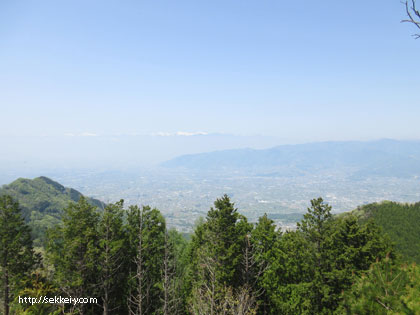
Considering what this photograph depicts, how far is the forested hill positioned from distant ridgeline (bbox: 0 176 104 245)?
98.4 m

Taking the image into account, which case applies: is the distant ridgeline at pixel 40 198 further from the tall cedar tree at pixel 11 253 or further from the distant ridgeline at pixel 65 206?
the tall cedar tree at pixel 11 253

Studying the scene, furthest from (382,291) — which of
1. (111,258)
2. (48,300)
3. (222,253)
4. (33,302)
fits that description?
(48,300)

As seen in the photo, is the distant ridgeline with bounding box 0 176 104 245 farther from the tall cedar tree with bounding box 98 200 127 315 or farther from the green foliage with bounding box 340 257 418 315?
the green foliage with bounding box 340 257 418 315

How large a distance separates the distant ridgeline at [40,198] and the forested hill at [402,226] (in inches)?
3875

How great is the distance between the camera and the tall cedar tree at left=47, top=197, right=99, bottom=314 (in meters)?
15.5

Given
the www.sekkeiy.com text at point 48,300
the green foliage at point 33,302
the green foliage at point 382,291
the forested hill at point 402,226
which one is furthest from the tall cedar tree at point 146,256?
the forested hill at point 402,226

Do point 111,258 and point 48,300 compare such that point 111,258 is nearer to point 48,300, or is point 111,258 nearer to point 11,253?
point 48,300

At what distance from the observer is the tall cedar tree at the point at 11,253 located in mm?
17719

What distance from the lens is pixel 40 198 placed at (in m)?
119

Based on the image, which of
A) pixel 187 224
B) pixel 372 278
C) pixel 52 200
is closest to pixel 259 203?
pixel 187 224

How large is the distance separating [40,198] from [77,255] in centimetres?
12841

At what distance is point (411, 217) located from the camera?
4672 cm

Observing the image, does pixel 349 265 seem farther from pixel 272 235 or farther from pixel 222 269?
pixel 222 269

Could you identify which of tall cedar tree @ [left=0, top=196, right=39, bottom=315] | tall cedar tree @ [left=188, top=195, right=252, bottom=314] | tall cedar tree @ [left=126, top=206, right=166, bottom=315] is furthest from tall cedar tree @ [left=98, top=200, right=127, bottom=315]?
tall cedar tree @ [left=0, top=196, right=39, bottom=315]
